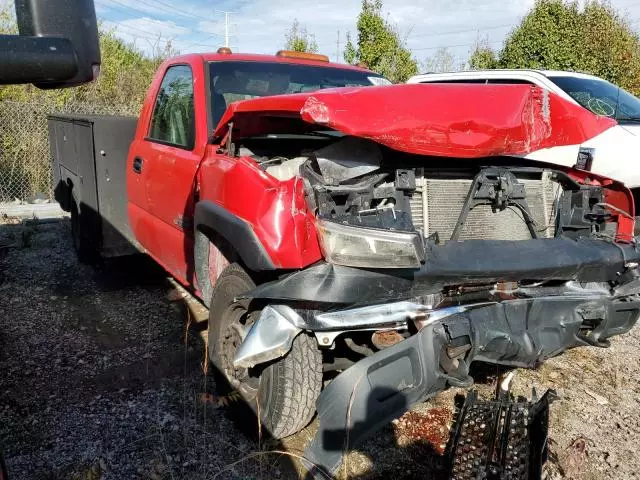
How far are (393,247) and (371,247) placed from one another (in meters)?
0.09

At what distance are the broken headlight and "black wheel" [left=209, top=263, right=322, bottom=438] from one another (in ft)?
1.67

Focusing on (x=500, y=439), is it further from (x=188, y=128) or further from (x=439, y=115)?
(x=188, y=128)

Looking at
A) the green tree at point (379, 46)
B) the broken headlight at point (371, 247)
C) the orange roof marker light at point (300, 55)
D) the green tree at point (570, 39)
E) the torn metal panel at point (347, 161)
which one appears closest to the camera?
the broken headlight at point (371, 247)

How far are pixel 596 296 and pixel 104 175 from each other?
4010 mm

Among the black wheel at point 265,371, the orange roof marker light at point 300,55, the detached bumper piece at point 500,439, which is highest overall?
the orange roof marker light at point 300,55

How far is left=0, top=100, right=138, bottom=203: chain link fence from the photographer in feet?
30.6

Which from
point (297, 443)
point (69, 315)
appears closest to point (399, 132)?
point (297, 443)

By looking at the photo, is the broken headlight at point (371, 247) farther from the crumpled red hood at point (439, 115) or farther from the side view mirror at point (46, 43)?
the side view mirror at point (46, 43)

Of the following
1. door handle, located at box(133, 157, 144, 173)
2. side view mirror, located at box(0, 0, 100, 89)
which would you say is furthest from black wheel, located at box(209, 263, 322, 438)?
door handle, located at box(133, 157, 144, 173)

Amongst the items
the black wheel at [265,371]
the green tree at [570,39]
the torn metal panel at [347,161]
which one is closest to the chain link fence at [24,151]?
the black wheel at [265,371]

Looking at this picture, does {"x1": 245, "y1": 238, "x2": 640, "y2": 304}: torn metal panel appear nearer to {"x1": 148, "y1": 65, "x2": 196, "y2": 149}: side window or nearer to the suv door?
the suv door

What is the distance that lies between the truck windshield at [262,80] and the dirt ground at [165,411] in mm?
1600

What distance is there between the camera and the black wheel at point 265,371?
258cm

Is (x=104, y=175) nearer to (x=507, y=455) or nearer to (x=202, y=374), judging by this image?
(x=202, y=374)
